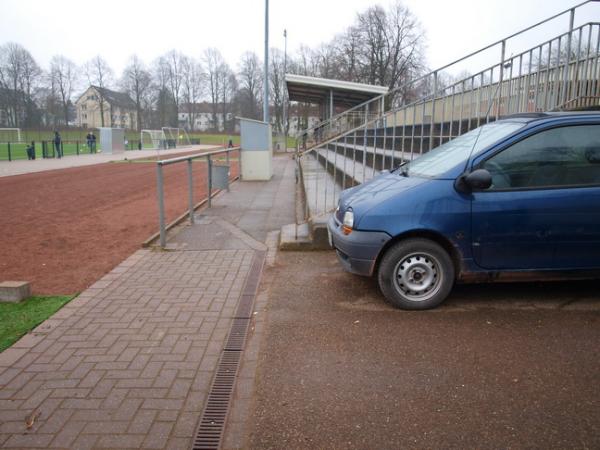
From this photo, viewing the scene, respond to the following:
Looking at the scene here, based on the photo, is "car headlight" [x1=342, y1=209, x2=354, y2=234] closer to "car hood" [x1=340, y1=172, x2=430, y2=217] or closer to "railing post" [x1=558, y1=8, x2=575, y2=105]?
"car hood" [x1=340, y1=172, x2=430, y2=217]

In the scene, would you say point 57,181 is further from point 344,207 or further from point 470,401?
point 470,401

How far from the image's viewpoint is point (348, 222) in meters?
4.71

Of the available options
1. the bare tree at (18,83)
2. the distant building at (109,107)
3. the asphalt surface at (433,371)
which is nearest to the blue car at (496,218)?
the asphalt surface at (433,371)

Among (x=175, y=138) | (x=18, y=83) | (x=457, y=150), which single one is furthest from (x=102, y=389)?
(x=18, y=83)

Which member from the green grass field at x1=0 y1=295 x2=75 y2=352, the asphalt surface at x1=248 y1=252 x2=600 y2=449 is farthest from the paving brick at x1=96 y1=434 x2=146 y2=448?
the green grass field at x1=0 y1=295 x2=75 y2=352

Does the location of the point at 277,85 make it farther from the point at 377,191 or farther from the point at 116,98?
the point at 377,191

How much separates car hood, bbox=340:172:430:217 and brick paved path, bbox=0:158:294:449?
5.13 ft

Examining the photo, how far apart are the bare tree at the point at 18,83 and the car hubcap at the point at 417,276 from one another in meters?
76.6

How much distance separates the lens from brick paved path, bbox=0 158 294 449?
2807mm

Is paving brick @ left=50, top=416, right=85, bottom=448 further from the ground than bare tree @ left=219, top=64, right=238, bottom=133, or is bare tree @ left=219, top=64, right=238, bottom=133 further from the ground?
bare tree @ left=219, top=64, right=238, bottom=133

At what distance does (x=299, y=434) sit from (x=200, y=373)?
1.02 meters

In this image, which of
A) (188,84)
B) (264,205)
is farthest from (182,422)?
(188,84)

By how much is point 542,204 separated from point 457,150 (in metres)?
1.01

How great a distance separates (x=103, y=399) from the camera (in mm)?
3113
